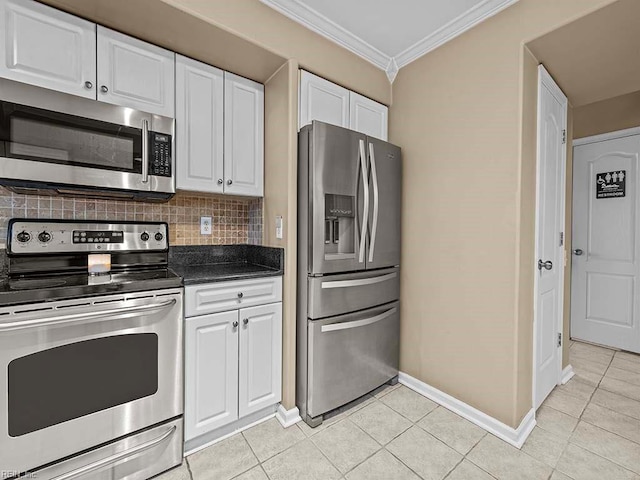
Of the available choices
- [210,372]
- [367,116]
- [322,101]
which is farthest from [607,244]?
[210,372]

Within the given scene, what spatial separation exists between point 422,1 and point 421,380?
8.41ft

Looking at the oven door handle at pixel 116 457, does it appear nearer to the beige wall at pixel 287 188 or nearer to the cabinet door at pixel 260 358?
the cabinet door at pixel 260 358

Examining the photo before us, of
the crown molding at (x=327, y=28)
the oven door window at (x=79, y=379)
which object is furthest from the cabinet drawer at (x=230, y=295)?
the crown molding at (x=327, y=28)

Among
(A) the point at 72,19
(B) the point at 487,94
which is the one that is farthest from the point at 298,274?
(A) the point at 72,19

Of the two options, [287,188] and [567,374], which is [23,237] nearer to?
[287,188]

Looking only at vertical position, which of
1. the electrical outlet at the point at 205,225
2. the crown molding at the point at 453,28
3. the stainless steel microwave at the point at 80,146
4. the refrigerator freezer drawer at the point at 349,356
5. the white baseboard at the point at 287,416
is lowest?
the white baseboard at the point at 287,416

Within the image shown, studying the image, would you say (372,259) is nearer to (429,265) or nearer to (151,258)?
(429,265)

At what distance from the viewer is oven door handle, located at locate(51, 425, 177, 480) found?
134 centimetres

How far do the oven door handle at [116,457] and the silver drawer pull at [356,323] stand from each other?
986mm

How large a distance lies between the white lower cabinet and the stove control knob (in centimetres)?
85

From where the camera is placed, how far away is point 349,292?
2.06 meters

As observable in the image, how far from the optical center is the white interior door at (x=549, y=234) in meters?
1.98

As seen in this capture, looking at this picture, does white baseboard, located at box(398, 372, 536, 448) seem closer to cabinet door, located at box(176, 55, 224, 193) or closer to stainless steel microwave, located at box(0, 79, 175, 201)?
cabinet door, located at box(176, 55, 224, 193)

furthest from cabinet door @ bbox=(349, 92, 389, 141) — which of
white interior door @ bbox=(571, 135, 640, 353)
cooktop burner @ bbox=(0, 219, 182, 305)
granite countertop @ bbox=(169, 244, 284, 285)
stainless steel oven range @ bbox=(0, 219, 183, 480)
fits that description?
white interior door @ bbox=(571, 135, 640, 353)
